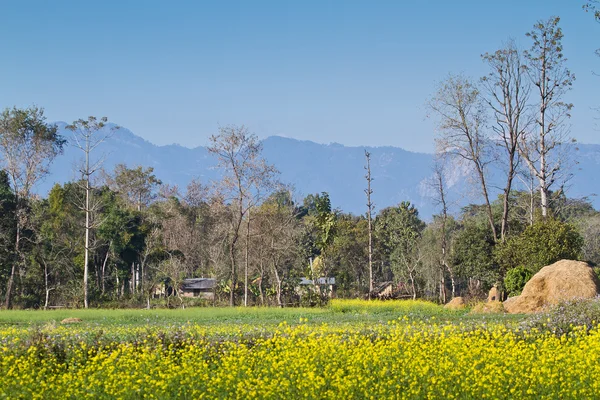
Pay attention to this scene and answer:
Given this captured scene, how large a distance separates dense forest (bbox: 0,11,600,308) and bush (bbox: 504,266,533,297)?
6 cm

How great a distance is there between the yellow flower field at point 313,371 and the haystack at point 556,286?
13439mm

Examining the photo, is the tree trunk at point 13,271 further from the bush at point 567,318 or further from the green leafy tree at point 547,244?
the bush at point 567,318

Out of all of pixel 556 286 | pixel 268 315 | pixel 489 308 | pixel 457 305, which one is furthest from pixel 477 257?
pixel 268 315

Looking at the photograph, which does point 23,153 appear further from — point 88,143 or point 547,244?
point 547,244

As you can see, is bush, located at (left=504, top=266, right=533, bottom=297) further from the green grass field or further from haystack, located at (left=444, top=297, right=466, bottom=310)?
the green grass field

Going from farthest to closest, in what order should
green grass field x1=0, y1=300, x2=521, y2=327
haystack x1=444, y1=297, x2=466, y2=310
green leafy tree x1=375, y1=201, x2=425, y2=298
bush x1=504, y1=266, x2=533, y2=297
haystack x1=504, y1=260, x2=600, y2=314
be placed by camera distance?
green leafy tree x1=375, y1=201, x2=425, y2=298 < bush x1=504, y1=266, x2=533, y2=297 < haystack x1=444, y1=297, x2=466, y2=310 < haystack x1=504, y1=260, x2=600, y2=314 < green grass field x1=0, y1=300, x2=521, y2=327

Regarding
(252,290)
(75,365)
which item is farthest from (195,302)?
(75,365)

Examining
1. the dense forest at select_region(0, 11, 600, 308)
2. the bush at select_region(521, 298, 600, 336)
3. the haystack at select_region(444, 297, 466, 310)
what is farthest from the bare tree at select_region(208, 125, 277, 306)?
the bush at select_region(521, 298, 600, 336)

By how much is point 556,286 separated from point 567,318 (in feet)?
34.2

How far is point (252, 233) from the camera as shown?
4288 centimetres

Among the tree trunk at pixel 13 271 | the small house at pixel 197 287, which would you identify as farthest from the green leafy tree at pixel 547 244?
the small house at pixel 197 287

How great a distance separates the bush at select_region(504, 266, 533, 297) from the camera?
2972 cm

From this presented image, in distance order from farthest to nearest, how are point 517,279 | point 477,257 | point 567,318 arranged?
point 477,257 → point 517,279 → point 567,318

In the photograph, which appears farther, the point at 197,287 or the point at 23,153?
the point at 197,287
